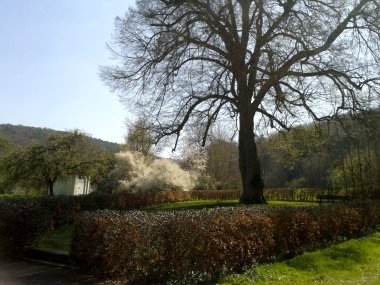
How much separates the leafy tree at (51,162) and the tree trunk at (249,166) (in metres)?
26.8

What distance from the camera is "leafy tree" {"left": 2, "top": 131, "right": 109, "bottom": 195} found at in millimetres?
45781

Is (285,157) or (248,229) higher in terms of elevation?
(285,157)

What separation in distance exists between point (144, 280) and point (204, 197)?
2999 centimetres

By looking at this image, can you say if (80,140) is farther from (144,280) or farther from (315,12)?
(144,280)

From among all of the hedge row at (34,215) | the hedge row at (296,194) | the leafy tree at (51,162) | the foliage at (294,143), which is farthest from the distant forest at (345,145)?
the leafy tree at (51,162)

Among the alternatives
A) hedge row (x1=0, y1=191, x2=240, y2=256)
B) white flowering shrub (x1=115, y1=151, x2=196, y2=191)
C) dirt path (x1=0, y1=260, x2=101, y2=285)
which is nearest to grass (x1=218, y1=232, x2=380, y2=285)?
dirt path (x1=0, y1=260, x2=101, y2=285)

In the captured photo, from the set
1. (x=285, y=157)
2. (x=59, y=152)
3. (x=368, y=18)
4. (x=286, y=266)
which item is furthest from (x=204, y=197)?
(x=286, y=266)

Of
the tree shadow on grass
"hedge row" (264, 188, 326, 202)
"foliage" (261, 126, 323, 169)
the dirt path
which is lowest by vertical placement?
the dirt path

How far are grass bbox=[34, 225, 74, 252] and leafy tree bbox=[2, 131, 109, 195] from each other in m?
30.8

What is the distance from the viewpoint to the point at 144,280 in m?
8.66

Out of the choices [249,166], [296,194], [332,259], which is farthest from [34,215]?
[296,194]

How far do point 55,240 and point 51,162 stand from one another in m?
32.7

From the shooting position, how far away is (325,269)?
1053 centimetres

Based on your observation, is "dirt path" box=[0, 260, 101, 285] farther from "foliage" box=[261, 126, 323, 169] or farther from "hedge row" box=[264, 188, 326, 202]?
"hedge row" box=[264, 188, 326, 202]
